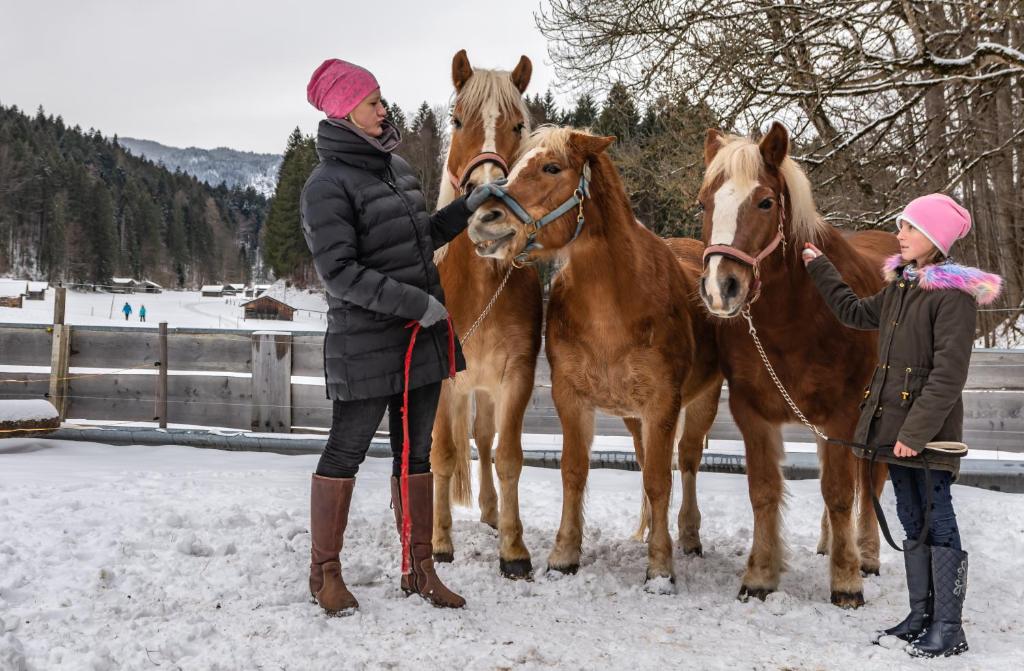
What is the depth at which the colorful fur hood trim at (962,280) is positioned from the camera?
2.71 m

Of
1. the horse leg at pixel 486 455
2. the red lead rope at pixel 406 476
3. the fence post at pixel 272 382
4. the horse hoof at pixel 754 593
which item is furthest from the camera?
the fence post at pixel 272 382

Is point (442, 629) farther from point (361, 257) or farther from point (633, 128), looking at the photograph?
point (633, 128)

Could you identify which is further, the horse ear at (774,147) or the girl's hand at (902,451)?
the horse ear at (774,147)

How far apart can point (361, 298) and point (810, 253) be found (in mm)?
1983

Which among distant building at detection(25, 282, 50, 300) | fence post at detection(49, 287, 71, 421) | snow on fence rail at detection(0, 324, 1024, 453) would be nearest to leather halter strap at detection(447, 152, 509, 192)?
snow on fence rail at detection(0, 324, 1024, 453)

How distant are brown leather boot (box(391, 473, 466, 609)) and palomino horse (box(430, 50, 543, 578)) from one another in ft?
2.16

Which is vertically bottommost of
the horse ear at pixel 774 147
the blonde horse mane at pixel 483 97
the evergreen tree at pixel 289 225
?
the horse ear at pixel 774 147

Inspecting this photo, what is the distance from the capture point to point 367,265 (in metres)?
2.93

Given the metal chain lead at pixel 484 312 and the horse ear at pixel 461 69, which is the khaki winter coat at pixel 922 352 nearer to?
the metal chain lead at pixel 484 312

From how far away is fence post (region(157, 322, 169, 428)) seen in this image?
7.18 metres

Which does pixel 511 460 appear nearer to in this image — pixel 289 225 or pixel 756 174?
pixel 756 174


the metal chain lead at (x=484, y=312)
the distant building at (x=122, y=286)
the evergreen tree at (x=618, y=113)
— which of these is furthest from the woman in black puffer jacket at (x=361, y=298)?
the distant building at (x=122, y=286)

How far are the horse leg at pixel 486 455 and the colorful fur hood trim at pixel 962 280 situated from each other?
8.34 feet

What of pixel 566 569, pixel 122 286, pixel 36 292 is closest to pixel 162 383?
pixel 566 569
